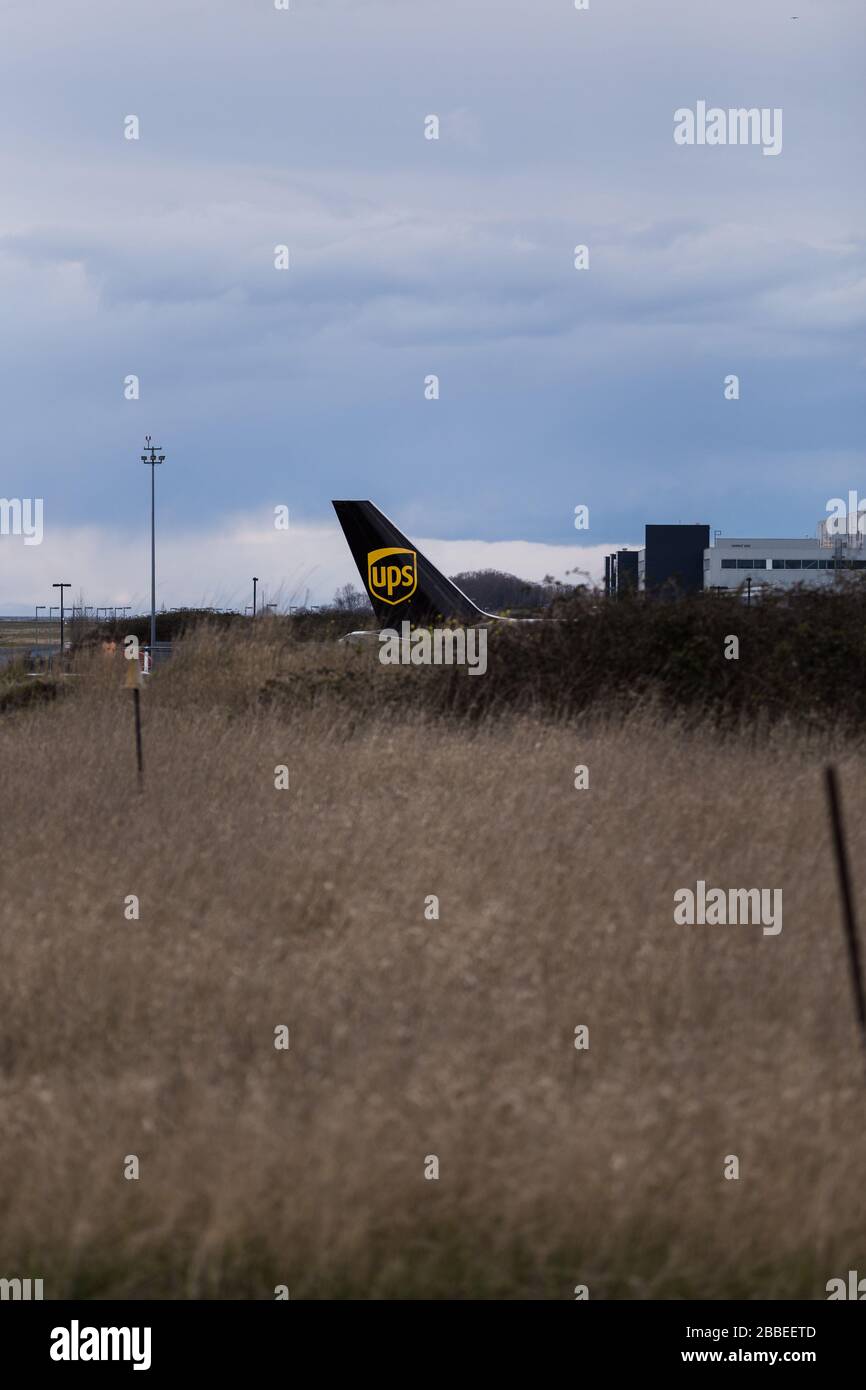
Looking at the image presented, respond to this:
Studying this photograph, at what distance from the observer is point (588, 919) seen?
226 inches

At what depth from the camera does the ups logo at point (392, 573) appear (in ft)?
63.5

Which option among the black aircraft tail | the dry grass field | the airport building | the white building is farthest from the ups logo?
the white building

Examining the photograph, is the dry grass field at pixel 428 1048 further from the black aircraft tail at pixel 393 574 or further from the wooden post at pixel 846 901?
the black aircraft tail at pixel 393 574

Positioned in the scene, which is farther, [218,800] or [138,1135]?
[218,800]

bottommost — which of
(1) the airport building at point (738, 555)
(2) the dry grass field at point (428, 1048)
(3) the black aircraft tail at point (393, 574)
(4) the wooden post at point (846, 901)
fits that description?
(2) the dry grass field at point (428, 1048)

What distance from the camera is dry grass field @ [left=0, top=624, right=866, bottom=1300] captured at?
339cm

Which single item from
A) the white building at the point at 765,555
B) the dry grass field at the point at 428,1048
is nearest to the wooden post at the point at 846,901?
the dry grass field at the point at 428,1048

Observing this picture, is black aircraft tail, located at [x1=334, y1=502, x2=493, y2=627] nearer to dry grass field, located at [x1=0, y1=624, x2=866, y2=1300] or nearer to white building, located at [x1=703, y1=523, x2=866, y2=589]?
dry grass field, located at [x1=0, y1=624, x2=866, y2=1300]

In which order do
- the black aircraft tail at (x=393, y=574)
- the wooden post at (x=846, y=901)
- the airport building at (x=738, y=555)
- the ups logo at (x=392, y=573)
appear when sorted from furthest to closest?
the airport building at (x=738, y=555) < the ups logo at (x=392, y=573) < the black aircraft tail at (x=393, y=574) < the wooden post at (x=846, y=901)

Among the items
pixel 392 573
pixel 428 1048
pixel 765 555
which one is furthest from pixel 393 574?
pixel 765 555
